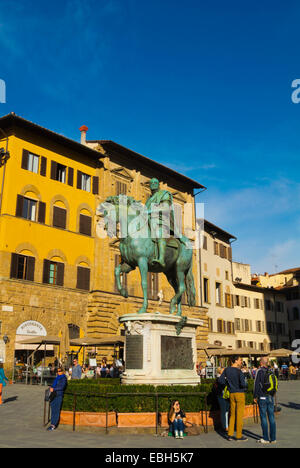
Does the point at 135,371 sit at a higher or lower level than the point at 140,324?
lower

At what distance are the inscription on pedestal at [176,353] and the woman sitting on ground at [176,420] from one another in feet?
5.87

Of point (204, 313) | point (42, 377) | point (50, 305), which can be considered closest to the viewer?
point (42, 377)

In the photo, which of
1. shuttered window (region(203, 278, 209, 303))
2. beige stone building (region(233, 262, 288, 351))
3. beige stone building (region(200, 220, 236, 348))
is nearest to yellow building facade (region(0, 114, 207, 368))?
shuttered window (region(203, 278, 209, 303))

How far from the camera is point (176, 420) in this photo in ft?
28.6

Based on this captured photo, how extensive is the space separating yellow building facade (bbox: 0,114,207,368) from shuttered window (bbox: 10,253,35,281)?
0.06 metres

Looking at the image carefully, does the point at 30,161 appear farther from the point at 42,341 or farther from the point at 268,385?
the point at 268,385

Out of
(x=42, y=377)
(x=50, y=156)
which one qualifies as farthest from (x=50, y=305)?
(x=50, y=156)

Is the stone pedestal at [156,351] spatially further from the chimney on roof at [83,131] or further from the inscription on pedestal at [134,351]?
the chimney on roof at [83,131]

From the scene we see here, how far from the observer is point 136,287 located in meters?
33.9

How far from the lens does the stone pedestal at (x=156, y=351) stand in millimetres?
10523

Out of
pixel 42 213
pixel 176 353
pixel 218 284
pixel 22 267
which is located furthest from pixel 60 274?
pixel 218 284

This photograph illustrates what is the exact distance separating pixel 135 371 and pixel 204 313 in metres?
31.7
